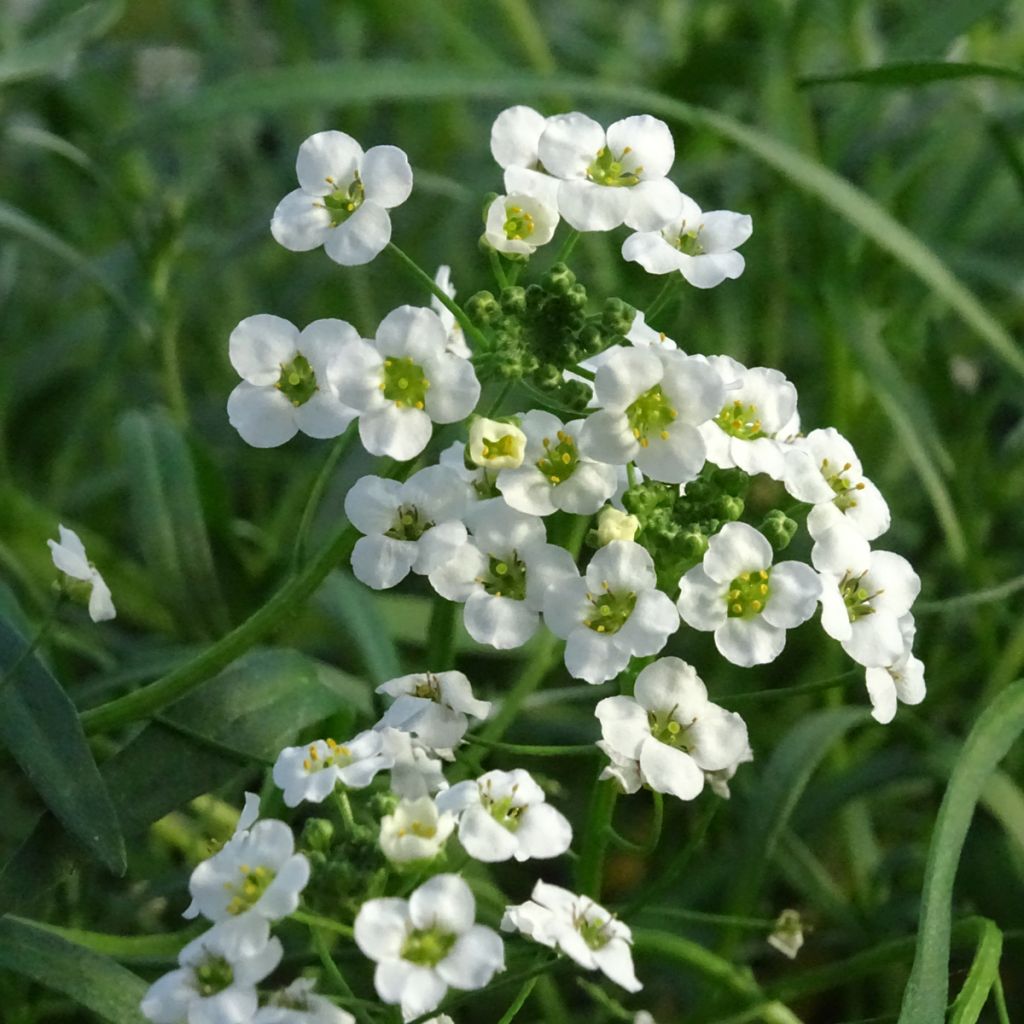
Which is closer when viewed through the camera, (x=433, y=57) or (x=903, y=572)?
(x=903, y=572)

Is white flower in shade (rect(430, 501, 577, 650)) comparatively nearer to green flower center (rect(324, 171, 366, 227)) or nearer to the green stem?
the green stem

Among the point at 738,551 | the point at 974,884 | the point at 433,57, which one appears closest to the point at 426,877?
the point at 738,551

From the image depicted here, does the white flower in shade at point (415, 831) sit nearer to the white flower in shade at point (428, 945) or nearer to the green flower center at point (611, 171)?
the white flower in shade at point (428, 945)

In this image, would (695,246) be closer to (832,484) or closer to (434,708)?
(832,484)

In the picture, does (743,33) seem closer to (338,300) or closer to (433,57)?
(433,57)

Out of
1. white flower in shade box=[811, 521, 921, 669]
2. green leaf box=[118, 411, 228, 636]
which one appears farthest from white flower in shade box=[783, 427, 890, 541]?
green leaf box=[118, 411, 228, 636]

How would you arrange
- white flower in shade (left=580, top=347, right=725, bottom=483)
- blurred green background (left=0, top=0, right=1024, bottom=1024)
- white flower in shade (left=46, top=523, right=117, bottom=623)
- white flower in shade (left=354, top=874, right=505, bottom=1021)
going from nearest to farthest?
white flower in shade (left=354, top=874, right=505, bottom=1021) < white flower in shade (left=580, top=347, right=725, bottom=483) < white flower in shade (left=46, top=523, right=117, bottom=623) < blurred green background (left=0, top=0, right=1024, bottom=1024)

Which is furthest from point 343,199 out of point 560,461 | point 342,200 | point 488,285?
point 488,285
